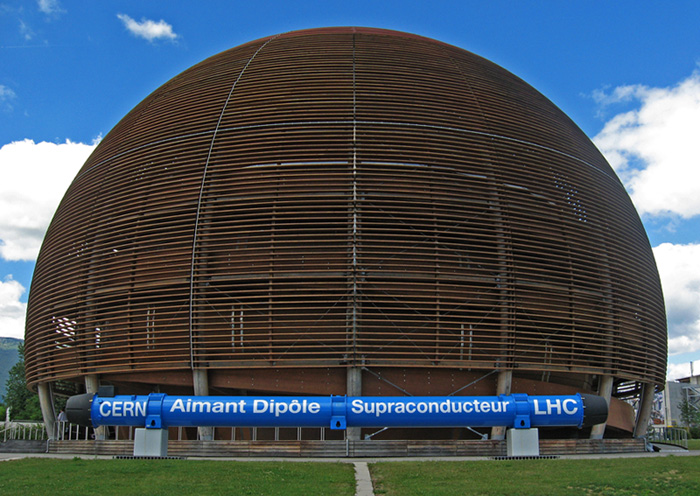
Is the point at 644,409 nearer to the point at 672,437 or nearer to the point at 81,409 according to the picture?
the point at 672,437

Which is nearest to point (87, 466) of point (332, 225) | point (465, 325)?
point (332, 225)

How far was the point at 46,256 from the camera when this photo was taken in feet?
80.2

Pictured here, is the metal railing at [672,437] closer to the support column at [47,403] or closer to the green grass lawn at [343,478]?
the green grass lawn at [343,478]

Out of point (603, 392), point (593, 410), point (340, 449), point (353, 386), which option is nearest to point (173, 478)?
point (340, 449)

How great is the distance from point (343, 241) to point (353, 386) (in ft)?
14.0

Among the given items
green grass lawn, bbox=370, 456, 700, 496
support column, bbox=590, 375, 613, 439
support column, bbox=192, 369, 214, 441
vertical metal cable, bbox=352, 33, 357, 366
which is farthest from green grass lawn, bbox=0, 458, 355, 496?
support column, bbox=590, 375, 613, 439

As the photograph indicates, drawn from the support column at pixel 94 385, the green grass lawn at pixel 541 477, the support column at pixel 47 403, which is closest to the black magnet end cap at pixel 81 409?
the support column at pixel 94 385

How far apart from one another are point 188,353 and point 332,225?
5817 millimetres

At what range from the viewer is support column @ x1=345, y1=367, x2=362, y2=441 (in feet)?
60.7

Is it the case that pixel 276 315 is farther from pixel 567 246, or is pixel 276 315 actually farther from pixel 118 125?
pixel 118 125

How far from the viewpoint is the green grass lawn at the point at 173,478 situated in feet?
35.7

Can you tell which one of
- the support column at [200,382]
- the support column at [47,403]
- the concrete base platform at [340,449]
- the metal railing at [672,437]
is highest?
the support column at [200,382]

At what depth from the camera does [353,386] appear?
18516mm

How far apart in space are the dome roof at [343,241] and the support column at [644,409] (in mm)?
725
